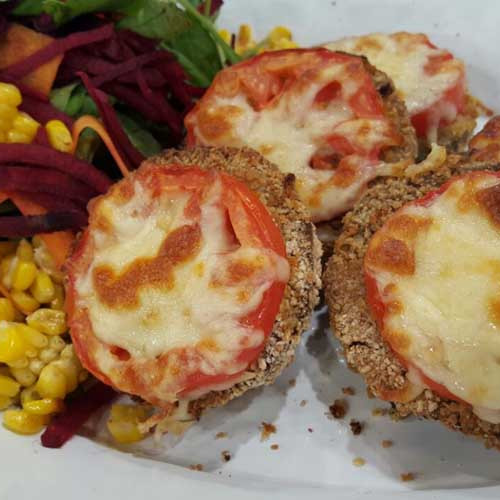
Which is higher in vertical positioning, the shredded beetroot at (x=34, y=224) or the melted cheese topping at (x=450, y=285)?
the melted cheese topping at (x=450, y=285)

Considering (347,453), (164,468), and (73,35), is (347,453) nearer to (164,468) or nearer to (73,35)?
(164,468)

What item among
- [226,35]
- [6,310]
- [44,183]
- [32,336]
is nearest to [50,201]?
[44,183]

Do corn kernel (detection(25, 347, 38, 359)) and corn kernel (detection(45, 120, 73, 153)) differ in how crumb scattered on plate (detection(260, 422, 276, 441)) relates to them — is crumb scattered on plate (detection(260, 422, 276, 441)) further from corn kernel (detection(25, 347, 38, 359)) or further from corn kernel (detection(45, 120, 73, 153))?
corn kernel (detection(45, 120, 73, 153))

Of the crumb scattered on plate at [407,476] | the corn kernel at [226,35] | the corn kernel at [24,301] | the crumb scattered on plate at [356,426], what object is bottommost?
the corn kernel at [24,301]

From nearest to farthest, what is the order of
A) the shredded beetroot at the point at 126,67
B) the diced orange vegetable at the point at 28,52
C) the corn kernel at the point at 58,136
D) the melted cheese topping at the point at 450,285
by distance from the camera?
1. the melted cheese topping at the point at 450,285
2. the corn kernel at the point at 58,136
3. the diced orange vegetable at the point at 28,52
4. the shredded beetroot at the point at 126,67

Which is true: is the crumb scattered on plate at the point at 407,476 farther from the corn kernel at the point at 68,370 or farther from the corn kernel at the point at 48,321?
the corn kernel at the point at 48,321

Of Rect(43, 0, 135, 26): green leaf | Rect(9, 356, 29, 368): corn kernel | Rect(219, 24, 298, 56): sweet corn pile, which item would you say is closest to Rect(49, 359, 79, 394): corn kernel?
Rect(9, 356, 29, 368): corn kernel

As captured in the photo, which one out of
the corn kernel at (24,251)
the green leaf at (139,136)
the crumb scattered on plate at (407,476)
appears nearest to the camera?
the crumb scattered on plate at (407,476)

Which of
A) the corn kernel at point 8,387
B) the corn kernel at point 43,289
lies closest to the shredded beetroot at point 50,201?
the corn kernel at point 43,289

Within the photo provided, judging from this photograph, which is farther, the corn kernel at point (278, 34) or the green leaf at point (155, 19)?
the corn kernel at point (278, 34)
